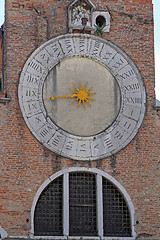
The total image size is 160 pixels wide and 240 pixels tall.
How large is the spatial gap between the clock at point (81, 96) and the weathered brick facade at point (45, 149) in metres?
0.26

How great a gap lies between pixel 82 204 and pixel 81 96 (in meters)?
3.54

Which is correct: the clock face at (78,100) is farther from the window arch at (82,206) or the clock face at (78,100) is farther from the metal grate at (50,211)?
the metal grate at (50,211)

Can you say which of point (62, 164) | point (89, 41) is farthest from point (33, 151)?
point (89, 41)

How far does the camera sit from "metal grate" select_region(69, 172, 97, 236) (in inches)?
931

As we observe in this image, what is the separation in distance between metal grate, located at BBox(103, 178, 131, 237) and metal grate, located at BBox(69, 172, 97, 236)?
38 centimetres

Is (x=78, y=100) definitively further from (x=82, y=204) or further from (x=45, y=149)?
(x=82, y=204)

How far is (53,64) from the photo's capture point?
80.9 ft

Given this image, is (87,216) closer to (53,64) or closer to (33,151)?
(33,151)

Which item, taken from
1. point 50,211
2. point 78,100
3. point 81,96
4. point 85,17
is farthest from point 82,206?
point 85,17

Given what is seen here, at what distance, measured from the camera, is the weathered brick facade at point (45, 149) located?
2342 centimetres

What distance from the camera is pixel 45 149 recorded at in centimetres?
2391

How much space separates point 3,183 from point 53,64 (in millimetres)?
4292

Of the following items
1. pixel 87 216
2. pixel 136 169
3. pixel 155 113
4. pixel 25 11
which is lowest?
pixel 87 216

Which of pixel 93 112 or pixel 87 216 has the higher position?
pixel 93 112
